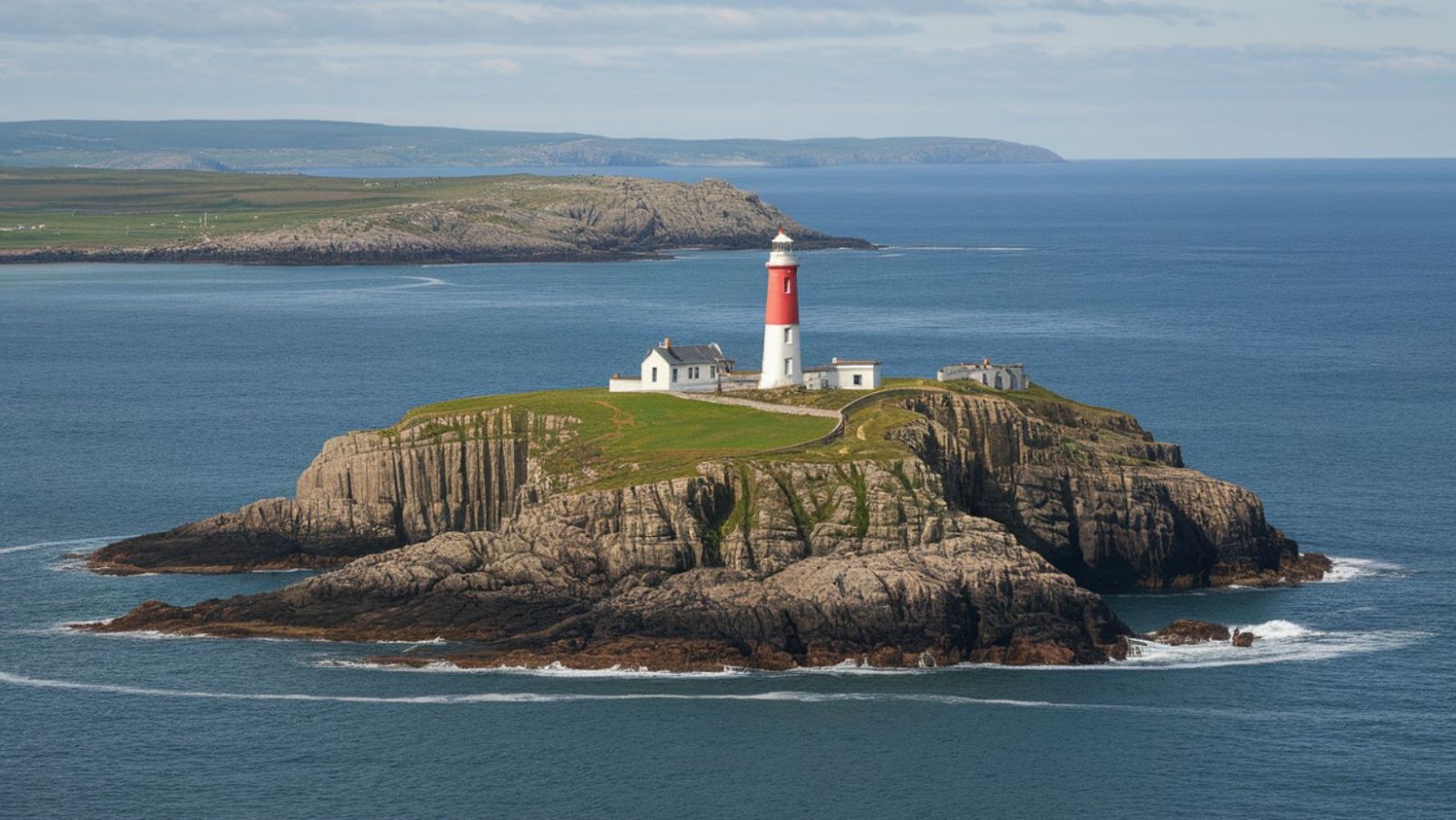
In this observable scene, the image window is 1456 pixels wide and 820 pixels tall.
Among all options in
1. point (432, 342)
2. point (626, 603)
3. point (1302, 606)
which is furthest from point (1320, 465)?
point (432, 342)

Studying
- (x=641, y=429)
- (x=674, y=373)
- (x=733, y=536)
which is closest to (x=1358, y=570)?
(x=733, y=536)

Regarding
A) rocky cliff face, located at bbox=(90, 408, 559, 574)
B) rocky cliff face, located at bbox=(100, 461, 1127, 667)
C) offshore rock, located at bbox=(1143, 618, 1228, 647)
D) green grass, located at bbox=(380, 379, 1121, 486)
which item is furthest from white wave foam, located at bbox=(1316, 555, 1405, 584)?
rocky cliff face, located at bbox=(90, 408, 559, 574)

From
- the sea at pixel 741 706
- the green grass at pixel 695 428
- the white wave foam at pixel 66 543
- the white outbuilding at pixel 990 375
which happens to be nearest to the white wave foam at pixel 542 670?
the sea at pixel 741 706

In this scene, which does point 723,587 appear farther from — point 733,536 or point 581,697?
point 581,697

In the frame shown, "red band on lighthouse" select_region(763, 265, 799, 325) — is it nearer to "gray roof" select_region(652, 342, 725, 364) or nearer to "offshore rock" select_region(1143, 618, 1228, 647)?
"gray roof" select_region(652, 342, 725, 364)

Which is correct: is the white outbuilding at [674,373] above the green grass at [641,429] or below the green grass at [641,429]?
above

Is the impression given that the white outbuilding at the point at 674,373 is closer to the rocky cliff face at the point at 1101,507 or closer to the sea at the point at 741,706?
the rocky cliff face at the point at 1101,507
